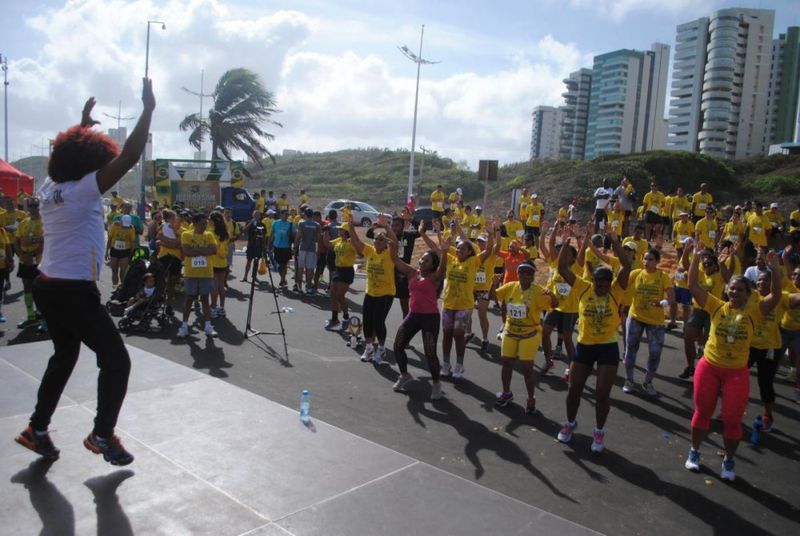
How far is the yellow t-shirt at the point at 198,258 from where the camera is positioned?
9.01m

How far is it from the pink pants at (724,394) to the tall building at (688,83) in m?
87.0

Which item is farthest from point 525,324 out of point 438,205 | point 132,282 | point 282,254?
point 438,205

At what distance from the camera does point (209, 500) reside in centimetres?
407

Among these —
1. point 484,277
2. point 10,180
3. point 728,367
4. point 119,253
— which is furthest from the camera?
point 10,180

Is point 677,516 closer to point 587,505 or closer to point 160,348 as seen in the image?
point 587,505

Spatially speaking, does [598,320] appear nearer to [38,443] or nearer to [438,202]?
[38,443]

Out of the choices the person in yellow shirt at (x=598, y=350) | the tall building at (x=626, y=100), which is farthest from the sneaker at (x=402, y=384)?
the tall building at (x=626, y=100)

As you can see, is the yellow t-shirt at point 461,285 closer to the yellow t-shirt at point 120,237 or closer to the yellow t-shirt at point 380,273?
the yellow t-shirt at point 380,273

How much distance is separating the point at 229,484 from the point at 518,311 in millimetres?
3399

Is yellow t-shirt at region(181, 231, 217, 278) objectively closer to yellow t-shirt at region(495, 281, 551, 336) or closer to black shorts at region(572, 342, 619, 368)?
yellow t-shirt at region(495, 281, 551, 336)

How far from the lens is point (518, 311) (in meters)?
6.51

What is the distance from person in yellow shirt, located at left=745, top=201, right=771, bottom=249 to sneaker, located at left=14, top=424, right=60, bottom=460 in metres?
16.5

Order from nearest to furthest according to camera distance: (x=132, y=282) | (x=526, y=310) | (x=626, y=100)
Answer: (x=526, y=310), (x=132, y=282), (x=626, y=100)

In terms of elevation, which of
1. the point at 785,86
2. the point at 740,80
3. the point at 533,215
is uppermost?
the point at 785,86
